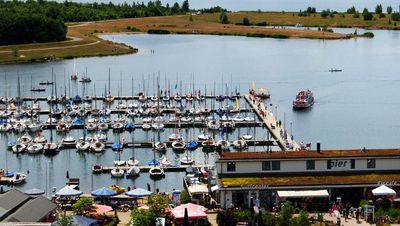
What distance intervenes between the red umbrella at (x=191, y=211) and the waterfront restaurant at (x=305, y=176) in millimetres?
2572

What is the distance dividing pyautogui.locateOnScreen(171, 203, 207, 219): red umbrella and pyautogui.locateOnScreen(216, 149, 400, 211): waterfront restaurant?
2.57 metres

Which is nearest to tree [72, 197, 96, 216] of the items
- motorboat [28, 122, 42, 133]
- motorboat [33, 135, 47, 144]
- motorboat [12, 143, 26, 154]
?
motorboat [12, 143, 26, 154]

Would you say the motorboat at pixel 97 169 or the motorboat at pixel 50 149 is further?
the motorboat at pixel 50 149

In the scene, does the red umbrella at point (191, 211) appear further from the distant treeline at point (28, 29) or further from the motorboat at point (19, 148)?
the distant treeline at point (28, 29)

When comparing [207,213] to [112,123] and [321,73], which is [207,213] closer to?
[112,123]

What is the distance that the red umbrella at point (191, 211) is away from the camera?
37562 mm

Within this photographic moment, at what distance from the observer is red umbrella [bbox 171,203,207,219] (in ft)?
123

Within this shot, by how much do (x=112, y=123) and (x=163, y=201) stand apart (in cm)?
3673

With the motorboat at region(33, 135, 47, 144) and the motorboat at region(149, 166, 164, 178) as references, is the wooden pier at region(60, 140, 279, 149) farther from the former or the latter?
the motorboat at region(149, 166, 164, 178)

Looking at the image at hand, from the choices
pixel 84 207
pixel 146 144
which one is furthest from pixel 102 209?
pixel 146 144

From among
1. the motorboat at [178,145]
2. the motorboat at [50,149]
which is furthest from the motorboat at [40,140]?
the motorboat at [178,145]

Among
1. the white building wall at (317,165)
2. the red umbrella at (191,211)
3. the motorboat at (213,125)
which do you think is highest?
the white building wall at (317,165)

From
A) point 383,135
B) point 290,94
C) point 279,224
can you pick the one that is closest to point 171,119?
point 383,135

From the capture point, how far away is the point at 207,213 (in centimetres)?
3994
